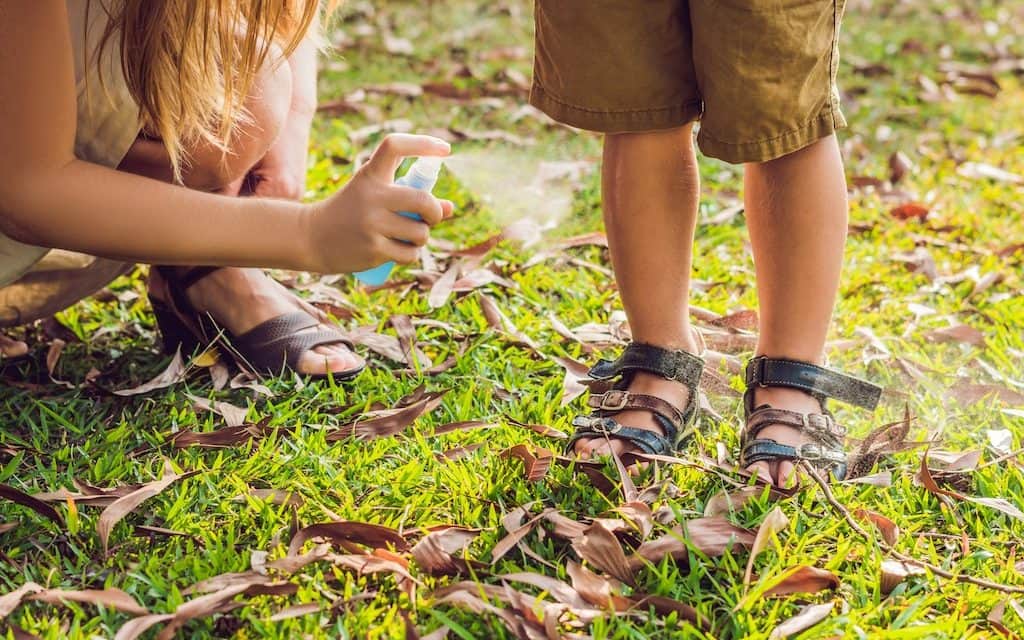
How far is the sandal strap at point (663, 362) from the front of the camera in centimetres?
195

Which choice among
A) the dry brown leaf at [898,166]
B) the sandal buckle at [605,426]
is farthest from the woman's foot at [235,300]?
the dry brown leaf at [898,166]

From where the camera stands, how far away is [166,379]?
2.12m

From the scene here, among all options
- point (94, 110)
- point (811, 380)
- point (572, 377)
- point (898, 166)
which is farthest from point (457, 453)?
point (898, 166)

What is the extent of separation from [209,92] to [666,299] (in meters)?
0.82

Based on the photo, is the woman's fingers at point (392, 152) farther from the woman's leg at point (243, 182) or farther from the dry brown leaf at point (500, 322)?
the dry brown leaf at point (500, 322)

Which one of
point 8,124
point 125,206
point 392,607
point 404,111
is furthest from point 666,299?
point 404,111

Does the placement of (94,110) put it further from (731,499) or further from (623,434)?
(731,499)

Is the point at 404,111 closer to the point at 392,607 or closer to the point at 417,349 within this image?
the point at 417,349

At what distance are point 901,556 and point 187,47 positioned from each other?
1268 mm

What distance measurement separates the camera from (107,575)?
1.55 metres

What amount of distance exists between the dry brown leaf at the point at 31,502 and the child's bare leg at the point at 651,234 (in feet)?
2.66

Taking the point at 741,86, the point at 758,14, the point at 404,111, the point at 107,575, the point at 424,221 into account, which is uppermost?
the point at 758,14

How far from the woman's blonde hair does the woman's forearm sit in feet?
0.40

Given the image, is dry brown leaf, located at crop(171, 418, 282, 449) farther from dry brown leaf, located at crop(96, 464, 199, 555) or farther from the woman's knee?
the woman's knee
